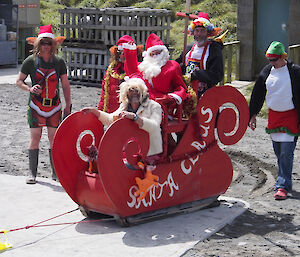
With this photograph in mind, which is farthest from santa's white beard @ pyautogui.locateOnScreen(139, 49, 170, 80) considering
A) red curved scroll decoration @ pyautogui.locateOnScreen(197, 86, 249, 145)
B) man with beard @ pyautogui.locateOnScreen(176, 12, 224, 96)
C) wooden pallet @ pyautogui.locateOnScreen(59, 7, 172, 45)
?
wooden pallet @ pyautogui.locateOnScreen(59, 7, 172, 45)

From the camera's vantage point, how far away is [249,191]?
8008 mm

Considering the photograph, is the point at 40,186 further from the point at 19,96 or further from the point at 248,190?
the point at 19,96

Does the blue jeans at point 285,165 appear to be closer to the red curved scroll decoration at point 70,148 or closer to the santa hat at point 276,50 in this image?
the santa hat at point 276,50

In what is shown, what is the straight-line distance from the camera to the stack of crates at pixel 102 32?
15.6 m

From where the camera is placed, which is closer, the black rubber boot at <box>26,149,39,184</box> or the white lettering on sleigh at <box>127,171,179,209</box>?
the white lettering on sleigh at <box>127,171,179,209</box>

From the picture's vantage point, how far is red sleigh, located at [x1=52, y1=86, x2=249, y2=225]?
239 inches

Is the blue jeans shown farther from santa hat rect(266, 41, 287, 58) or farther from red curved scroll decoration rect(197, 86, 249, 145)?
santa hat rect(266, 41, 287, 58)

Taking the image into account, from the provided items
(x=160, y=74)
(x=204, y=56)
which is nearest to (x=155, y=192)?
(x=160, y=74)

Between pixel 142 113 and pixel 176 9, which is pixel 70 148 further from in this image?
pixel 176 9

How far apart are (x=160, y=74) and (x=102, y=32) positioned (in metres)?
9.35

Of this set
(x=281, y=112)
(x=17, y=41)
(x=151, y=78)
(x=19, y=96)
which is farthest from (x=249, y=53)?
(x=151, y=78)

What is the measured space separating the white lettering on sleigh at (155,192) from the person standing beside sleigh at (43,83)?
70.7 inches

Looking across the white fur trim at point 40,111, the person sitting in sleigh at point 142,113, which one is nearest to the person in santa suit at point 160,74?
the person sitting in sleigh at point 142,113

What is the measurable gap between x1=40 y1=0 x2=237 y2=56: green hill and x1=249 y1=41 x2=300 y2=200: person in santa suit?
37.5ft
